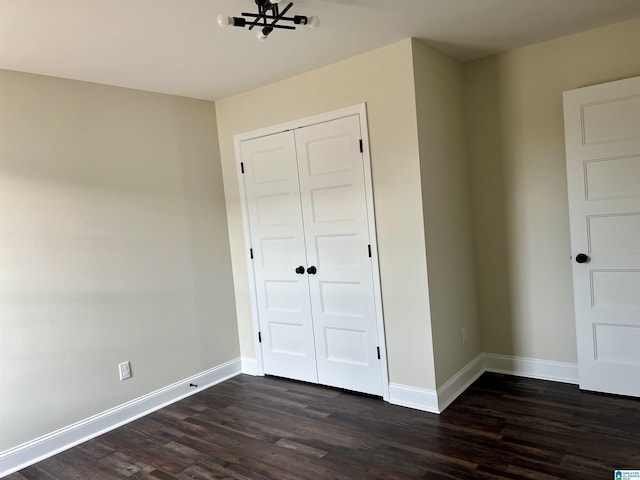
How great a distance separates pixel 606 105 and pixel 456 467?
2363 mm

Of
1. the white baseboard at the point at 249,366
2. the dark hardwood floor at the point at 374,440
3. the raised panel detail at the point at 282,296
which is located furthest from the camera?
the white baseboard at the point at 249,366

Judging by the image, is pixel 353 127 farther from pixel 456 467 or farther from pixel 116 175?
pixel 456 467

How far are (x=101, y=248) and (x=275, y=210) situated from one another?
1.29 m

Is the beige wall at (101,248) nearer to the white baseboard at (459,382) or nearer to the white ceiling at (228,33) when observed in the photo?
the white ceiling at (228,33)

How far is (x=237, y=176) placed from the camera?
380 cm

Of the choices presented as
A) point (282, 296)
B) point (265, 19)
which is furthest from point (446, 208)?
point (265, 19)

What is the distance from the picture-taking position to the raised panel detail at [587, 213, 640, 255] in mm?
2787

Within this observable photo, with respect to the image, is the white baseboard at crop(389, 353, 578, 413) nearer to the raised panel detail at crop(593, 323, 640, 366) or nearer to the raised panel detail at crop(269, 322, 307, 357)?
the raised panel detail at crop(593, 323, 640, 366)

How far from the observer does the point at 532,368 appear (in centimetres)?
333

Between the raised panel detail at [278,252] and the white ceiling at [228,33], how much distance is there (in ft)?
4.14

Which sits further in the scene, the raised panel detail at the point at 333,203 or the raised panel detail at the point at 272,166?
the raised panel detail at the point at 272,166

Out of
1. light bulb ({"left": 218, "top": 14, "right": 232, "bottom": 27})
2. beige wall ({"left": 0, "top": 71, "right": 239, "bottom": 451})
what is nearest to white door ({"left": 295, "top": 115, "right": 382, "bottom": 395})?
beige wall ({"left": 0, "top": 71, "right": 239, "bottom": 451})

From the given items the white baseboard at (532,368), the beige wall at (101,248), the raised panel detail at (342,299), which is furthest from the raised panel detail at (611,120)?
the beige wall at (101,248)

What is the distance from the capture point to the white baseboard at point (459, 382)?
2.96m
